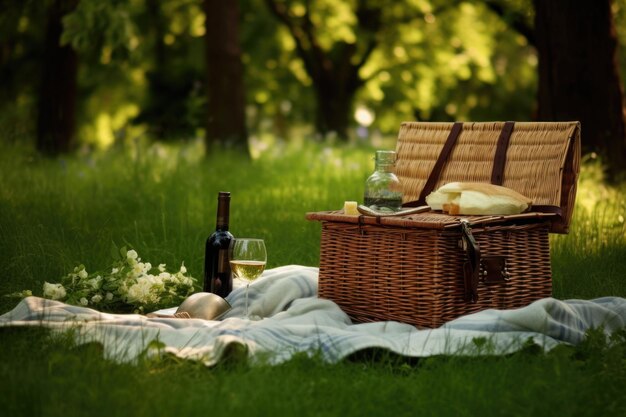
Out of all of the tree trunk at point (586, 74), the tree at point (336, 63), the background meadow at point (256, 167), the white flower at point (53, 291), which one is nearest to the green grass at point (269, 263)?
the background meadow at point (256, 167)

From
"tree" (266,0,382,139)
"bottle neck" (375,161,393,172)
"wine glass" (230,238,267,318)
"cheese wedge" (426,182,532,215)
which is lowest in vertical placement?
"wine glass" (230,238,267,318)

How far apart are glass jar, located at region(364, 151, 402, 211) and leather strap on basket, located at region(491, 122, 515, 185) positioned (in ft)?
2.31

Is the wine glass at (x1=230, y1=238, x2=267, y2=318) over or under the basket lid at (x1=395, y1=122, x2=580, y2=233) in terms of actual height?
under

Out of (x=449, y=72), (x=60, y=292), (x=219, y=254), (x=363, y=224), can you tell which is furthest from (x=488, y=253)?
(x=449, y=72)

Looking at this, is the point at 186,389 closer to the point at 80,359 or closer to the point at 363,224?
the point at 80,359

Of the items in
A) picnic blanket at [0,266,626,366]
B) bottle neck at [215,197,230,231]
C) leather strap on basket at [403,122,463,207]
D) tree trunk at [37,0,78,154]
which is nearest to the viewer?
picnic blanket at [0,266,626,366]

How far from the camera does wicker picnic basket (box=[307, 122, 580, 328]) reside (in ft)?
14.6

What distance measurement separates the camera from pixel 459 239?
448 centimetres

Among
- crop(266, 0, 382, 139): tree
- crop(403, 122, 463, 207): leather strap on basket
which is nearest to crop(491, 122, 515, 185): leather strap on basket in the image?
crop(403, 122, 463, 207): leather strap on basket

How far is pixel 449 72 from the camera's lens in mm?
18891

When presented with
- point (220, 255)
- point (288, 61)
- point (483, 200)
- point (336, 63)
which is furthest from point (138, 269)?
point (288, 61)

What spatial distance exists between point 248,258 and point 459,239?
1.01 meters

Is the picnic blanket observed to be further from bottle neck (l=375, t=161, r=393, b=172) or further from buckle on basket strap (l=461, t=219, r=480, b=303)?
bottle neck (l=375, t=161, r=393, b=172)

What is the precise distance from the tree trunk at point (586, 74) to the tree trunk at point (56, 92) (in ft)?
21.2
